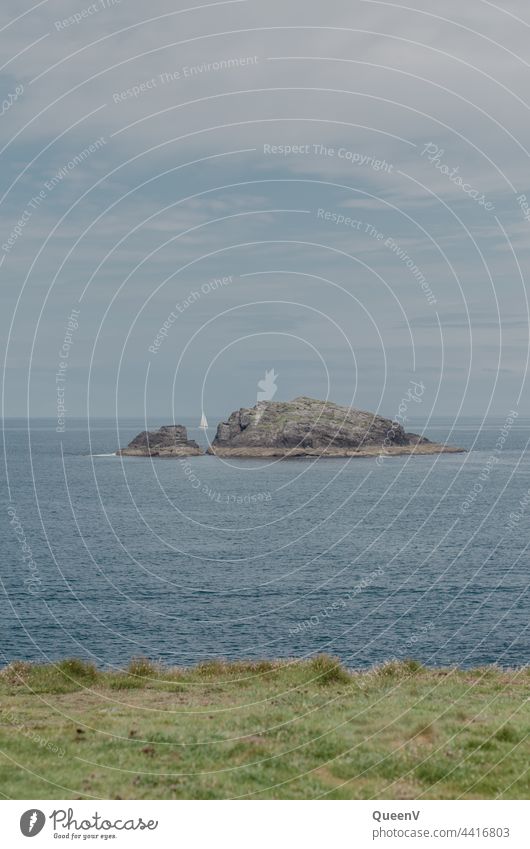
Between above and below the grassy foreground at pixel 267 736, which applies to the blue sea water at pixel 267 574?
below

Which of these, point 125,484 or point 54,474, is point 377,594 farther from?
point 54,474

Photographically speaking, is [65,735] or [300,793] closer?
[300,793]

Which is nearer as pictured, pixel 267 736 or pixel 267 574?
pixel 267 736

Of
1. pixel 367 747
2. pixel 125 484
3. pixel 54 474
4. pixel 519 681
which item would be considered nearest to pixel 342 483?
pixel 125 484

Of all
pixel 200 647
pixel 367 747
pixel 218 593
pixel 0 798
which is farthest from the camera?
pixel 218 593

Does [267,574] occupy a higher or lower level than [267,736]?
lower
